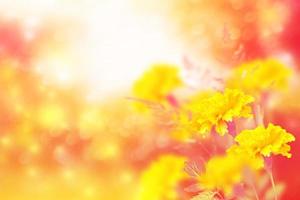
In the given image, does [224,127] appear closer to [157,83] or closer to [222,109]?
[222,109]

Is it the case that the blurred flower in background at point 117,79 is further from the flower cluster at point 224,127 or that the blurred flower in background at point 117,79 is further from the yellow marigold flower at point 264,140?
the yellow marigold flower at point 264,140

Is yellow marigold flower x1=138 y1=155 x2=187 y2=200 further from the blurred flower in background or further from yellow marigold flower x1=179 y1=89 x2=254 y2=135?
yellow marigold flower x1=179 y1=89 x2=254 y2=135

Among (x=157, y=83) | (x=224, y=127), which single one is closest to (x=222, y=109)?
(x=224, y=127)

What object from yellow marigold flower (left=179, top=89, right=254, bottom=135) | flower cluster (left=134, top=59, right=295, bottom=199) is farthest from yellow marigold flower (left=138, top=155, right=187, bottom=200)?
yellow marigold flower (left=179, top=89, right=254, bottom=135)

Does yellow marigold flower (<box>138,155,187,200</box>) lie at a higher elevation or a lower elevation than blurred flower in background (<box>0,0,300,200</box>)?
lower

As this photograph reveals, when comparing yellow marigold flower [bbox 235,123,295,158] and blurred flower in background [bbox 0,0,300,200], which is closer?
yellow marigold flower [bbox 235,123,295,158]

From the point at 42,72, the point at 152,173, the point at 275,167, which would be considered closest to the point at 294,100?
the point at 275,167

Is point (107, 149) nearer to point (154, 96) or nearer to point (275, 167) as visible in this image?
point (154, 96)

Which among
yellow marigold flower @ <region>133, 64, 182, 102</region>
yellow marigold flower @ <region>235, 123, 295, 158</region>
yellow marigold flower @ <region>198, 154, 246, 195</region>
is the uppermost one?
yellow marigold flower @ <region>133, 64, 182, 102</region>
